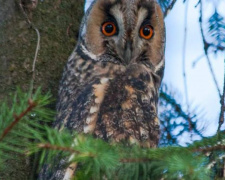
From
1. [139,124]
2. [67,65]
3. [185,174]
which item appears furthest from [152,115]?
[185,174]

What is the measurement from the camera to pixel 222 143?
1.22 meters

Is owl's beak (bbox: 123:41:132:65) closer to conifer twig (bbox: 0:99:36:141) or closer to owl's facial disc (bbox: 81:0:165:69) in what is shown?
owl's facial disc (bbox: 81:0:165:69)

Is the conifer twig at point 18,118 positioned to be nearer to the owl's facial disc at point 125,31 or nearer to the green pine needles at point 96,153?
the green pine needles at point 96,153

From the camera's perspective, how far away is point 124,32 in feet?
7.39

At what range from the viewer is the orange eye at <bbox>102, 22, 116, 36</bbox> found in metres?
2.33

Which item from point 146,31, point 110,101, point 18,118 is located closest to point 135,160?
point 18,118

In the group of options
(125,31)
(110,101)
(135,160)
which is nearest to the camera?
(135,160)

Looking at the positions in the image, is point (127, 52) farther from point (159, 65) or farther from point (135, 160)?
point (135, 160)

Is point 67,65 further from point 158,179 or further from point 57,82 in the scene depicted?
point 158,179

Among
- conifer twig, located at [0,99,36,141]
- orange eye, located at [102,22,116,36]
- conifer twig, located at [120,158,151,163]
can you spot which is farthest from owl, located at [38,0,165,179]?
conifer twig, located at [0,99,36,141]

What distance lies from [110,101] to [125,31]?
368 millimetres

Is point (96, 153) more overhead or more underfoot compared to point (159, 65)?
more underfoot

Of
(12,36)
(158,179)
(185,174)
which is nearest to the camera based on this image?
(185,174)

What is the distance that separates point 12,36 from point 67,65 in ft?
1.14
